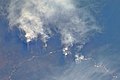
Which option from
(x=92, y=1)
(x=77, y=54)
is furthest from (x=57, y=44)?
(x=92, y=1)

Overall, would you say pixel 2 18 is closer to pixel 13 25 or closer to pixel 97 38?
pixel 13 25

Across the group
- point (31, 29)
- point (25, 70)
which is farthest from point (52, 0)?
point (25, 70)

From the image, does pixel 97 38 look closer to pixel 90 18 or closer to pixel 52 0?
pixel 90 18

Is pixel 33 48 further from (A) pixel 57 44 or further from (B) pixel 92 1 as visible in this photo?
(B) pixel 92 1

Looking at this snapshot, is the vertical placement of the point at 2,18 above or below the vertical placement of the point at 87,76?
above

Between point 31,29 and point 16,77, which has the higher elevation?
point 31,29
